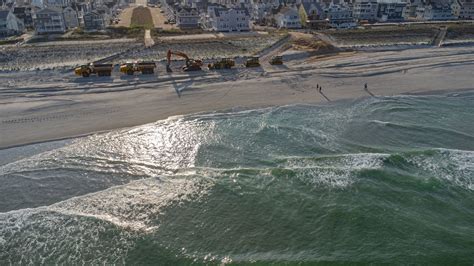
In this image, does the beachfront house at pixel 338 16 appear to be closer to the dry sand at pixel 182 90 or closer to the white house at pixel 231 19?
the white house at pixel 231 19

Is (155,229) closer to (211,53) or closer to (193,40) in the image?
(211,53)

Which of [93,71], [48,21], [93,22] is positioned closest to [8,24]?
[48,21]

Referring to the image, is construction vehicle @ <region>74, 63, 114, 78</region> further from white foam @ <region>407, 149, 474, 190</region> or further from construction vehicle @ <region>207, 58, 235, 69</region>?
white foam @ <region>407, 149, 474, 190</region>

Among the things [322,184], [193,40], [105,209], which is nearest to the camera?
[105,209]

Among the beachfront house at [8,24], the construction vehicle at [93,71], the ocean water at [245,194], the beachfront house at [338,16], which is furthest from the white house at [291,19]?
the beachfront house at [8,24]

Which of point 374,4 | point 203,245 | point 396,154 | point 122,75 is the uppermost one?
point 374,4

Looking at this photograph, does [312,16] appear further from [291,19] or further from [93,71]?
[93,71]

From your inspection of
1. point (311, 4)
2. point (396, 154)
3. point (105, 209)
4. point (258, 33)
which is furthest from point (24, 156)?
point (311, 4)
